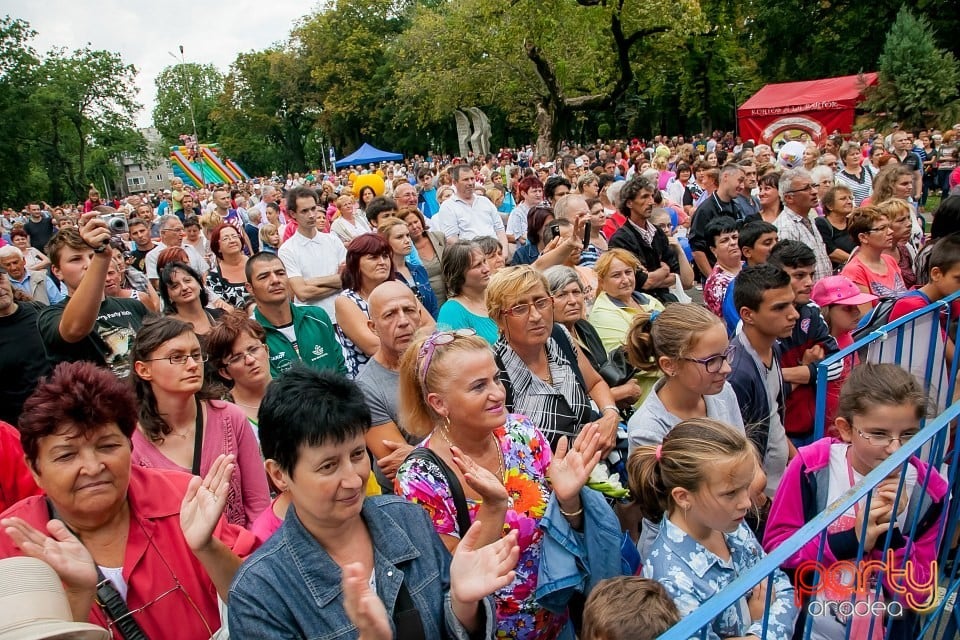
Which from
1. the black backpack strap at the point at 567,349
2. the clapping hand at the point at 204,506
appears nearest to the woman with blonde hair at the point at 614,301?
the black backpack strap at the point at 567,349

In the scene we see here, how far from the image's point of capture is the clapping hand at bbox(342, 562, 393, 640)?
1.61 m

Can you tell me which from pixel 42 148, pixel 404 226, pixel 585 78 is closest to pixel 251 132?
pixel 42 148

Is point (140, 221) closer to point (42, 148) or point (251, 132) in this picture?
point (42, 148)

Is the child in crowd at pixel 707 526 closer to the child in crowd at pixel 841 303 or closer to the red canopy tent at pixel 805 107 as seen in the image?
the child in crowd at pixel 841 303

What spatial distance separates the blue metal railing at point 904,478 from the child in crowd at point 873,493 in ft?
0.10

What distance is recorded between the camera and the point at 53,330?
11.6 feet

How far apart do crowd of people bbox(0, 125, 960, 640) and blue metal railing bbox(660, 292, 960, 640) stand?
0.27 ft

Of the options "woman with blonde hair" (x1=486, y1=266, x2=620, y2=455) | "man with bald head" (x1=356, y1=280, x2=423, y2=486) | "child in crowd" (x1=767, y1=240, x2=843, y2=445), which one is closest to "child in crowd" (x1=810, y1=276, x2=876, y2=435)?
"child in crowd" (x1=767, y1=240, x2=843, y2=445)

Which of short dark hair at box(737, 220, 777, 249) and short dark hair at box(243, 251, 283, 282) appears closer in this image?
short dark hair at box(243, 251, 283, 282)

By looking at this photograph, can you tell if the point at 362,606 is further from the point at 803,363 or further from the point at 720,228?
the point at 720,228

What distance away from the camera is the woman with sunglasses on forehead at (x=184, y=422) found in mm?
2865

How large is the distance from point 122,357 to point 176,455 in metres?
1.29

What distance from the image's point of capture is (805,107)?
82.2 ft

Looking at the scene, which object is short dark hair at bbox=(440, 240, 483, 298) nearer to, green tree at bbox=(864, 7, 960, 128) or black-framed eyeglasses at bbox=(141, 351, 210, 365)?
black-framed eyeglasses at bbox=(141, 351, 210, 365)
